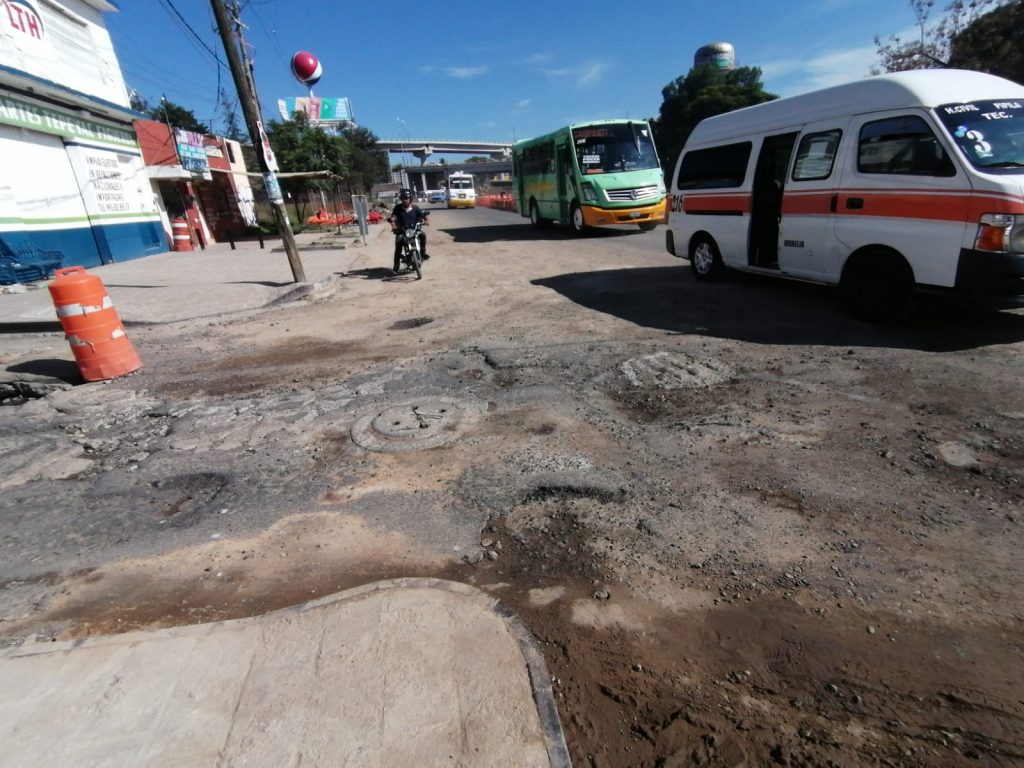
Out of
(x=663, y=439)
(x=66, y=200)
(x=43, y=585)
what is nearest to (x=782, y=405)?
(x=663, y=439)

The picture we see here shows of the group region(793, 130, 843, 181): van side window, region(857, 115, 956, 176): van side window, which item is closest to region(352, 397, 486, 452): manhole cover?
region(857, 115, 956, 176): van side window

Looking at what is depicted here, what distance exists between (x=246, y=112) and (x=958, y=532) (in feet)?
40.7

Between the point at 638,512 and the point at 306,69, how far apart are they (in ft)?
90.9

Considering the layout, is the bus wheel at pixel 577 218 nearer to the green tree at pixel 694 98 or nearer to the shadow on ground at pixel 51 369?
the shadow on ground at pixel 51 369

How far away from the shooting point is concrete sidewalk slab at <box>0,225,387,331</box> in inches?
364

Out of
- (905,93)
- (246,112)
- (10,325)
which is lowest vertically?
(10,325)

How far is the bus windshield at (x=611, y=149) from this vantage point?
1536 centimetres

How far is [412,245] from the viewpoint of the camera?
1202 centimetres

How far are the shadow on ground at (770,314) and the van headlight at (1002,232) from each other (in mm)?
894

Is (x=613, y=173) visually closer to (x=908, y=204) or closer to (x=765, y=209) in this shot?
(x=765, y=209)

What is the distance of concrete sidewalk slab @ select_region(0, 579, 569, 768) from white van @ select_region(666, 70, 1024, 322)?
212 inches

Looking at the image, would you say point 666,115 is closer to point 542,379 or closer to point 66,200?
point 66,200

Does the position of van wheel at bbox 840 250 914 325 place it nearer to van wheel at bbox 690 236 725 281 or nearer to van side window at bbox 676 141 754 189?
van side window at bbox 676 141 754 189

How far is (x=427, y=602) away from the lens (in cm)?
254
